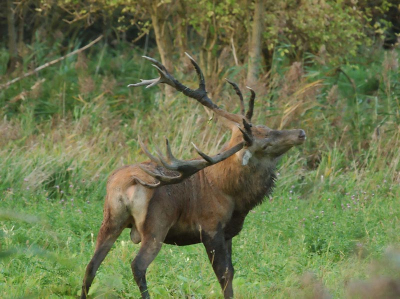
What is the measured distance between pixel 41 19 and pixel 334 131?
30.6 feet

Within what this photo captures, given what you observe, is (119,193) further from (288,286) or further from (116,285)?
(288,286)

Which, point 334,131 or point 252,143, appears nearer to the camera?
point 252,143

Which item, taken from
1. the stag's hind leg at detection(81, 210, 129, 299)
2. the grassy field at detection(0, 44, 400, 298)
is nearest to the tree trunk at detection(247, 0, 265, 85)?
the grassy field at detection(0, 44, 400, 298)

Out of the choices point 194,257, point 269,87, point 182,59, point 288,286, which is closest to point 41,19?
point 182,59

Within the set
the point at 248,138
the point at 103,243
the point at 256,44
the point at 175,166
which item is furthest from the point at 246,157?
the point at 256,44

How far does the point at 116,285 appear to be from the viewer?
5457mm

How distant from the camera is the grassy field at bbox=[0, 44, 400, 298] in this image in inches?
238

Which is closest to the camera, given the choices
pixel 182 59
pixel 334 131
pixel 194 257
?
pixel 194 257

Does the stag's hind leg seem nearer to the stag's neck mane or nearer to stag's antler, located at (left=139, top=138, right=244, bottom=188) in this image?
stag's antler, located at (left=139, top=138, right=244, bottom=188)

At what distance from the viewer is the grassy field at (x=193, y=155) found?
605 cm

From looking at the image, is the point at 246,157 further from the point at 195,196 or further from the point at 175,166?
the point at 175,166

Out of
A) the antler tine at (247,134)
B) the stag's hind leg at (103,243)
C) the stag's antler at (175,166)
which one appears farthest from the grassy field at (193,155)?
the antler tine at (247,134)

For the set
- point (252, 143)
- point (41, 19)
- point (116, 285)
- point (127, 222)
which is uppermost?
point (252, 143)

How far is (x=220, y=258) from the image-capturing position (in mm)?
5715
